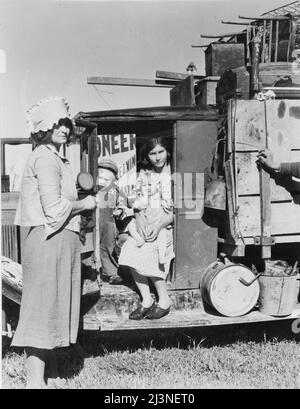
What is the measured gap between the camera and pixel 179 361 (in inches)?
189

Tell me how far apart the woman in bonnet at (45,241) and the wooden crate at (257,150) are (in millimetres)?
1627

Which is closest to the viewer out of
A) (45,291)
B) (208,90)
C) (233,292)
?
(45,291)

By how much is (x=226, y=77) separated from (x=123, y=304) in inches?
101

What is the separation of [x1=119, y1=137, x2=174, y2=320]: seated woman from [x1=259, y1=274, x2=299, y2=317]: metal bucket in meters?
0.96

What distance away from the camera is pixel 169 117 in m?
4.89

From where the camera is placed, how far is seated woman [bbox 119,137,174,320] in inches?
191

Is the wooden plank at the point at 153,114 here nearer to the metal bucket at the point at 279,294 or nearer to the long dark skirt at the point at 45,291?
the long dark skirt at the point at 45,291

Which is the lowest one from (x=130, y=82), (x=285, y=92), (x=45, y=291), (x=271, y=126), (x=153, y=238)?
(x=45, y=291)

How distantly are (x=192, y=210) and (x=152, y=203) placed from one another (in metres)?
0.42

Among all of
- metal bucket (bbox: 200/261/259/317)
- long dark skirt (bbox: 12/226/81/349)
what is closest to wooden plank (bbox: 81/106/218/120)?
long dark skirt (bbox: 12/226/81/349)

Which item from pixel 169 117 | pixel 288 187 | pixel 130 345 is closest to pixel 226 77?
pixel 169 117

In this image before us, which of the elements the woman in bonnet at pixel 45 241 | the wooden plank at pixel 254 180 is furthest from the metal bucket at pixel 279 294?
the woman in bonnet at pixel 45 241

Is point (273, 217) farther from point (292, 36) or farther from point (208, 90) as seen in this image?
point (292, 36)

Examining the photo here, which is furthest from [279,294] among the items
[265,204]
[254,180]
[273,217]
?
[254,180]
